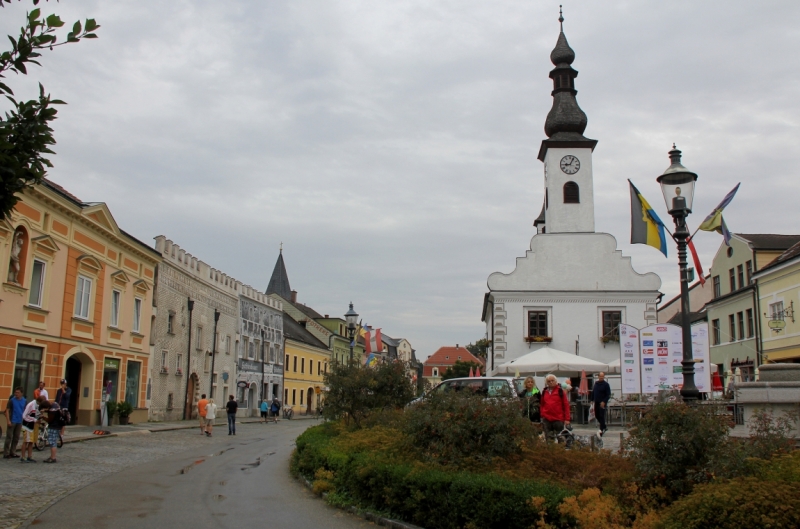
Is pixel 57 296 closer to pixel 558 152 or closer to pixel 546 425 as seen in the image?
pixel 546 425

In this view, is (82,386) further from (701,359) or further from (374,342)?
(701,359)

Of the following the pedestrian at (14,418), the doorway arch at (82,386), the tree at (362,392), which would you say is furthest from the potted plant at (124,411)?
the tree at (362,392)

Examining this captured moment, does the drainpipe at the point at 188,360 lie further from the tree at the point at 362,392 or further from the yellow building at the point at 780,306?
the yellow building at the point at 780,306

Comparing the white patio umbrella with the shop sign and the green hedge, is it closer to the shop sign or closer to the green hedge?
the green hedge

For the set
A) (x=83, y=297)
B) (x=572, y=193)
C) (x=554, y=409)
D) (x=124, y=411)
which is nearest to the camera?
(x=554, y=409)

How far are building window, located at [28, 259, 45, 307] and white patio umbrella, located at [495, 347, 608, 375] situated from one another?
16762 mm

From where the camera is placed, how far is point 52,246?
25.5m

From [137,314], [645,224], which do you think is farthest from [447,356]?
[645,224]

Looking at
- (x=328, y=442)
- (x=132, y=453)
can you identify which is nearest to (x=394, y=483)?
(x=328, y=442)

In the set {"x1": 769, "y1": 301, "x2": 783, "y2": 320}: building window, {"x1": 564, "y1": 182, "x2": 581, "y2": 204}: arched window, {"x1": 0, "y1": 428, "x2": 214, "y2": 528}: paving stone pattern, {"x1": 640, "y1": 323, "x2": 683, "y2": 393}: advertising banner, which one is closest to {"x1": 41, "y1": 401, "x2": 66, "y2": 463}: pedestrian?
{"x1": 0, "y1": 428, "x2": 214, "y2": 528}: paving stone pattern

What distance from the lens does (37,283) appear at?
25.0m

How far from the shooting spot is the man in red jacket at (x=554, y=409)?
14344 millimetres

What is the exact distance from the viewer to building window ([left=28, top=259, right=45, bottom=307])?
24719mm

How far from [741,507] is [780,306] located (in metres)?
31.5
